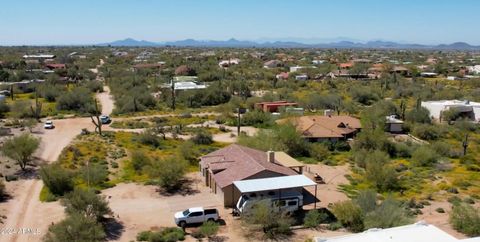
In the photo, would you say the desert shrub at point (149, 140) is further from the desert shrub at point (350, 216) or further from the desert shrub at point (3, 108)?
the desert shrub at point (3, 108)

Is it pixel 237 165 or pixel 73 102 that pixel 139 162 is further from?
pixel 73 102

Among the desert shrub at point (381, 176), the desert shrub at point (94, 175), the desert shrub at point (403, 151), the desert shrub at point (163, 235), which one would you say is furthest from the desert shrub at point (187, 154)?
the desert shrub at point (403, 151)

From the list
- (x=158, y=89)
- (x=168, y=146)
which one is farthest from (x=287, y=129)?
(x=158, y=89)

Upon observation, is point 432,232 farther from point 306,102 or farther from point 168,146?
point 306,102

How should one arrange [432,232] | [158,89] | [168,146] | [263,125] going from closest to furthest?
[432,232], [168,146], [263,125], [158,89]

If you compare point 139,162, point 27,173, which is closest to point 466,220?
point 139,162

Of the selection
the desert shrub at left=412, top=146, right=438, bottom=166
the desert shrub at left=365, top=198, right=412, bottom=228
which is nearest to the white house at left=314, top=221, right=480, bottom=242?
the desert shrub at left=365, top=198, right=412, bottom=228

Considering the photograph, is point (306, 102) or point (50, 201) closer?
point (50, 201)
